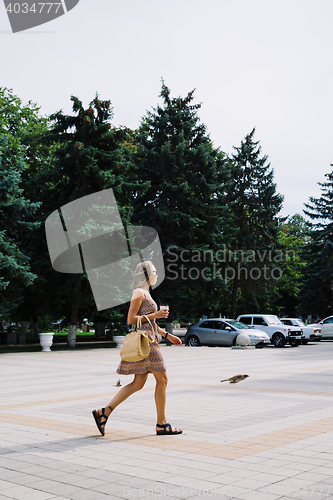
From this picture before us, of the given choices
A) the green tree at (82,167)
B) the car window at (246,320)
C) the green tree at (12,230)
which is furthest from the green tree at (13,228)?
the car window at (246,320)

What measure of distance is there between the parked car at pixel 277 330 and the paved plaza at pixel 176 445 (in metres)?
18.5

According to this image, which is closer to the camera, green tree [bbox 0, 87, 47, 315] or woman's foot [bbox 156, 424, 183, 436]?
woman's foot [bbox 156, 424, 183, 436]

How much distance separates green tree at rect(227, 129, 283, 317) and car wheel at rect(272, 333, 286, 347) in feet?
48.7

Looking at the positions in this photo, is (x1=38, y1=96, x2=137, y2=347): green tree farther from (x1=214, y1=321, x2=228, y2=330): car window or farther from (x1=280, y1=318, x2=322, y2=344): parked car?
(x1=280, y1=318, x2=322, y2=344): parked car

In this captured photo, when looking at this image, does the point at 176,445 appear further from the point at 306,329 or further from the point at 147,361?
the point at 306,329

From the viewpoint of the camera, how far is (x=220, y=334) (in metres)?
29.5

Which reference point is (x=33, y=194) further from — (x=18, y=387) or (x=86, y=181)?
(x=18, y=387)

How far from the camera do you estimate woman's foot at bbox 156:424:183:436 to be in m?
6.53

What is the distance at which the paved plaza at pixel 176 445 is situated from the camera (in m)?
4.49

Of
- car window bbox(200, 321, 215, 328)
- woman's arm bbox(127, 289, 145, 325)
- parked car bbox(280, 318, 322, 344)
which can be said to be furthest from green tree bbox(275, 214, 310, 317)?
woman's arm bbox(127, 289, 145, 325)

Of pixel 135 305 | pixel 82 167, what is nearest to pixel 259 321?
pixel 82 167

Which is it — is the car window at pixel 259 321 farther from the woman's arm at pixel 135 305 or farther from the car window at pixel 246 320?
the woman's arm at pixel 135 305

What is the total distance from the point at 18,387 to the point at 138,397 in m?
3.36

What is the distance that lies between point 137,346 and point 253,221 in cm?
4253
